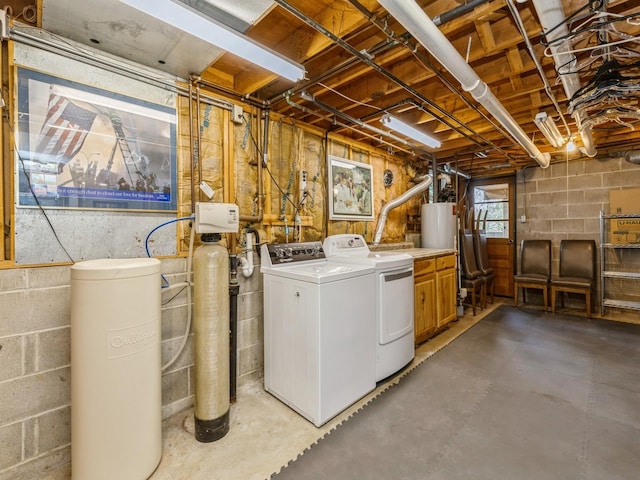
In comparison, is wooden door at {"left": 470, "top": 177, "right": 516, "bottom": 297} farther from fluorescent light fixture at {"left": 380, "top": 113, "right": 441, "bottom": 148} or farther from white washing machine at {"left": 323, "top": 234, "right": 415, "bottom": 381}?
white washing machine at {"left": 323, "top": 234, "right": 415, "bottom": 381}

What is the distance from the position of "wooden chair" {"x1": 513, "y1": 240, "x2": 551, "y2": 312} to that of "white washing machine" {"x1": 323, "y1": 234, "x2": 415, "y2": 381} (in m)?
3.05

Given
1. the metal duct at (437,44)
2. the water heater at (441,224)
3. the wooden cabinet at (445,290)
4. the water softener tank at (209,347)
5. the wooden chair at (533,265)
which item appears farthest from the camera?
the wooden chair at (533,265)

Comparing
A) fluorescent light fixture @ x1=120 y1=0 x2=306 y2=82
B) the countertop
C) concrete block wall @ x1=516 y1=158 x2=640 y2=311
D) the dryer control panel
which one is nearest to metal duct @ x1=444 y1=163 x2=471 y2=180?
concrete block wall @ x1=516 y1=158 x2=640 y2=311

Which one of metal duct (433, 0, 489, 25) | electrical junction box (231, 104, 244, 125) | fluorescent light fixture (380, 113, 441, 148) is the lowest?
electrical junction box (231, 104, 244, 125)

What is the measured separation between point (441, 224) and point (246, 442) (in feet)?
12.3

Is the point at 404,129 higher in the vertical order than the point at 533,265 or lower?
higher

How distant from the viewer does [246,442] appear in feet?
6.04

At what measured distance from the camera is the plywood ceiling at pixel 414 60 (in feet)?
5.32

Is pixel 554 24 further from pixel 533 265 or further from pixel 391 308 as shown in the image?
pixel 533 265

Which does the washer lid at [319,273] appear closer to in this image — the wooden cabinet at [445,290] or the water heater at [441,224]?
the wooden cabinet at [445,290]

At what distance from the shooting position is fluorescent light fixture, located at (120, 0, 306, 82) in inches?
53.5

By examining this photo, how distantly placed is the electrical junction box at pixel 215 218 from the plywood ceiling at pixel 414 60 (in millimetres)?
951

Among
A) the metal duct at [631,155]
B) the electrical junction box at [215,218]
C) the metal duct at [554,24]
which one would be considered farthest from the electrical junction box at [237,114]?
the metal duct at [631,155]

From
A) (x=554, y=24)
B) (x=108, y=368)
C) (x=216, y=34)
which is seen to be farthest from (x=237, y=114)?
(x=554, y=24)
